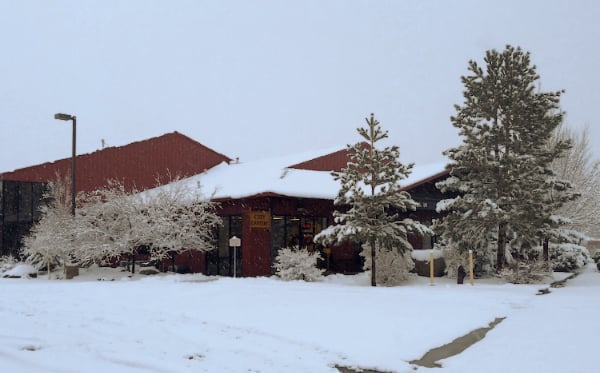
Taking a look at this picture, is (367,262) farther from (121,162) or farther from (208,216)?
(121,162)

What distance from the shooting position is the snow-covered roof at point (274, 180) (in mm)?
22798

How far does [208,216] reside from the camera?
2466 centimetres

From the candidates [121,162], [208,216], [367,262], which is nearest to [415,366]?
[367,262]

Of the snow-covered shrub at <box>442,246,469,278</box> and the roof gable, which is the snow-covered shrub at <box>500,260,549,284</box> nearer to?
the snow-covered shrub at <box>442,246,469,278</box>

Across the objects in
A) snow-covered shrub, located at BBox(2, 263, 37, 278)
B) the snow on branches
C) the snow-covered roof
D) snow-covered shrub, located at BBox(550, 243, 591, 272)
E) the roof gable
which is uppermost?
the roof gable

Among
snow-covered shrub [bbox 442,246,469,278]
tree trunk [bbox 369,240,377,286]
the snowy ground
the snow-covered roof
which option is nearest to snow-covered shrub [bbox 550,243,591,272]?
the snow-covered roof

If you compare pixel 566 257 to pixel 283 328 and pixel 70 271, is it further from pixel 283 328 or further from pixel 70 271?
pixel 70 271

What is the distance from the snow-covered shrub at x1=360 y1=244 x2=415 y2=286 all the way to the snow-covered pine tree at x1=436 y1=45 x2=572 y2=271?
2484 mm

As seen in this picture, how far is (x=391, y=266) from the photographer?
19.2 m

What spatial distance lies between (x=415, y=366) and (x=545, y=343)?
2623 mm

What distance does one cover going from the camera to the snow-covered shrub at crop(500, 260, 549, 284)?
18.9 meters

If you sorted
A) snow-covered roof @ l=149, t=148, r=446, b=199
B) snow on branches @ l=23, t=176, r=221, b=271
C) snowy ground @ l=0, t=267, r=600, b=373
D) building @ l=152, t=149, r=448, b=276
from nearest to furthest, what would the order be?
snowy ground @ l=0, t=267, r=600, b=373
snow on branches @ l=23, t=176, r=221, b=271
building @ l=152, t=149, r=448, b=276
snow-covered roof @ l=149, t=148, r=446, b=199

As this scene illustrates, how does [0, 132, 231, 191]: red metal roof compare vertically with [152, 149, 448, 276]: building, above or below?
above

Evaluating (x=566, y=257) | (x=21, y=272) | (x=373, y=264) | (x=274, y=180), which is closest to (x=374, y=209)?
(x=373, y=264)
